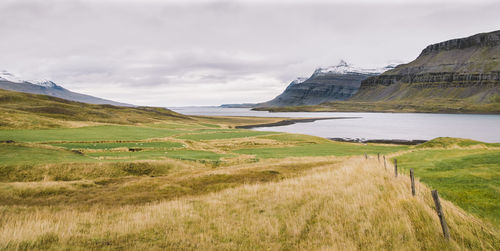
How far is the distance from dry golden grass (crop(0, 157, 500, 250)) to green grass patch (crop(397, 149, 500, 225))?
1819 mm

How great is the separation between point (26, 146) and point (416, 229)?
131 feet

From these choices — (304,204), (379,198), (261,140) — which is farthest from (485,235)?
(261,140)

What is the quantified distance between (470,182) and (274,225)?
12955 mm

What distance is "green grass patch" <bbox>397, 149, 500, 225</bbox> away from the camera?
1290cm

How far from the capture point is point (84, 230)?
11.8m

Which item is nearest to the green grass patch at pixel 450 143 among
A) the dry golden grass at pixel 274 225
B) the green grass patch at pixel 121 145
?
the dry golden grass at pixel 274 225

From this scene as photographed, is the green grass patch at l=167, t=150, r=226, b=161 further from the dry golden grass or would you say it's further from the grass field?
the dry golden grass

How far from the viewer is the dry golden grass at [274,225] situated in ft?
32.0

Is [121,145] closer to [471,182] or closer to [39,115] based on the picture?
[471,182]

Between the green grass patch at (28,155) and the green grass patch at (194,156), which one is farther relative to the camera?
the green grass patch at (194,156)

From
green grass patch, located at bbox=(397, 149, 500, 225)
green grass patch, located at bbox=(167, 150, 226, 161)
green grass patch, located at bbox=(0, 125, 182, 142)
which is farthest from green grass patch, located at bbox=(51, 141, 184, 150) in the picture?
green grass patch, located at bbox=(397, 149, 500, 225)

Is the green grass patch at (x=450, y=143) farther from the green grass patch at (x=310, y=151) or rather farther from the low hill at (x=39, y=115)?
the low hill at (x=39, y=115)

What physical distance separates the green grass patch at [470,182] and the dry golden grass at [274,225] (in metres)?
1.82

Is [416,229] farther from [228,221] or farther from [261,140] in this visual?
[261,140]
